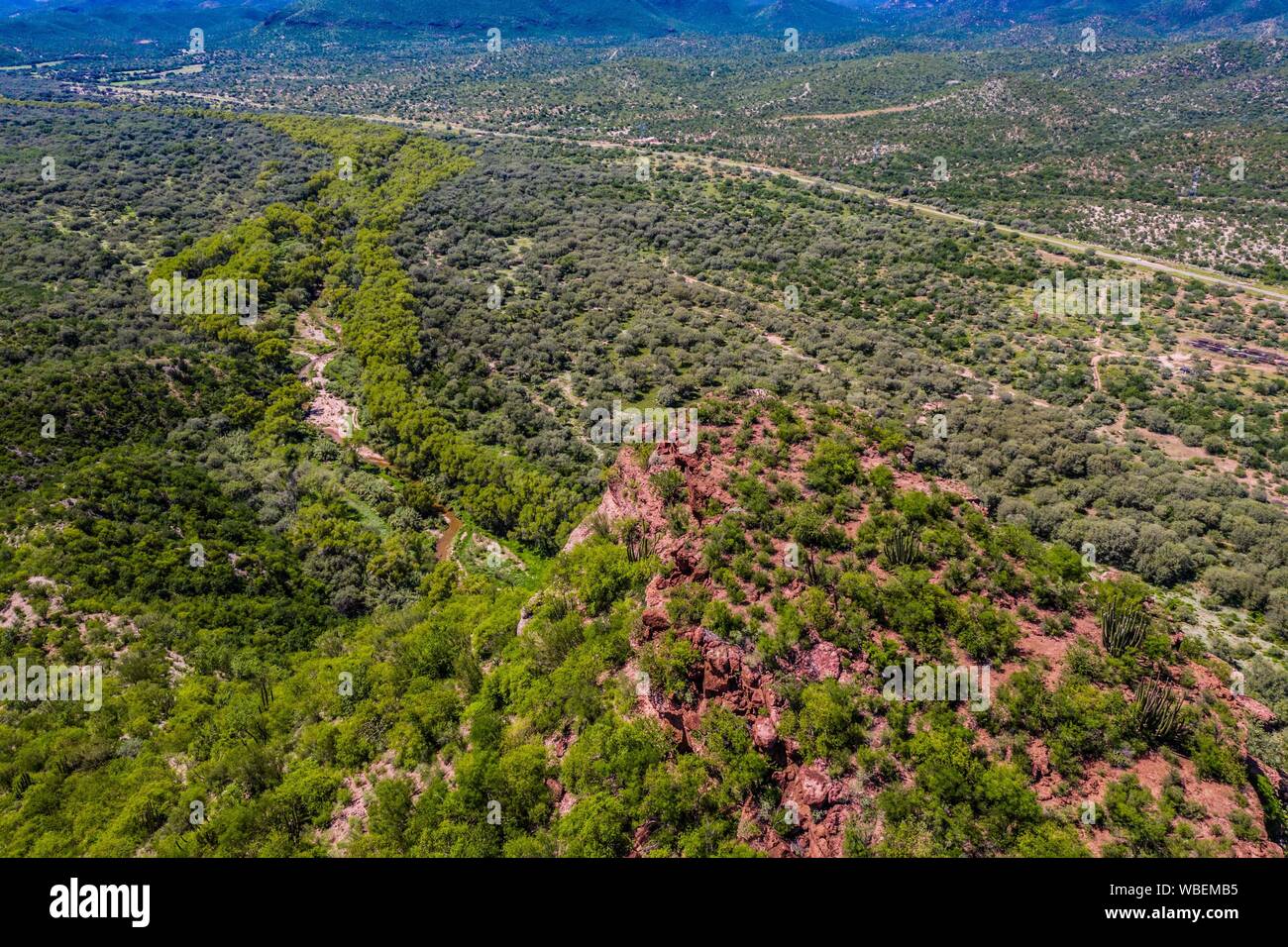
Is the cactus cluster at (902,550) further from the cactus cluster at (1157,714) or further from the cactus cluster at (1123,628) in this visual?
the cactus cluster at (1157,714)

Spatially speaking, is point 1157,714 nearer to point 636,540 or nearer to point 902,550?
point 902,550

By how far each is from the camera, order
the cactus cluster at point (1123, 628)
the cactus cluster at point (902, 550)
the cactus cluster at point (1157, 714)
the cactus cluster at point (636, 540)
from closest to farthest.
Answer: the cactus cluster at point (1157, 714) < the cactus cluster at point (1123, 628) < the cactus cluster at point (902, 550) < the cactus cluster at point (636, 540)

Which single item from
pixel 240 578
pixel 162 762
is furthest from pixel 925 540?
pixel 240 578

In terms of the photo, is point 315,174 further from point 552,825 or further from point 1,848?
point 552,825

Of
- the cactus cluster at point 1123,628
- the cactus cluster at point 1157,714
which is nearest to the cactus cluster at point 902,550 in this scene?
the cactus cluster at point 1123,628
